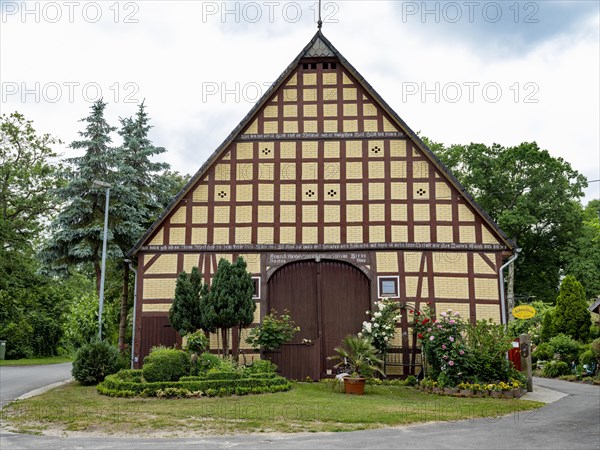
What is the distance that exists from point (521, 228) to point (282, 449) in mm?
35868

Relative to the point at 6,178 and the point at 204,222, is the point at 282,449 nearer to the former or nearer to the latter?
the point at 204,222

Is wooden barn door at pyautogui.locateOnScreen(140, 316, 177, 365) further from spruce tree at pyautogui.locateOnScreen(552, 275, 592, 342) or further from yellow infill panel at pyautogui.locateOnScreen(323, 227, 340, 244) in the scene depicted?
spruce tree at pyautogui.locateOnScreen(552, 275, 592, 342)

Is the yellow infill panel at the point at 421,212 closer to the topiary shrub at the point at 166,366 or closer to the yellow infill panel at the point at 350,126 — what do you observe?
the yellow infill panel at the point at 350,126

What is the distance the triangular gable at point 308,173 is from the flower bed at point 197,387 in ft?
19.3

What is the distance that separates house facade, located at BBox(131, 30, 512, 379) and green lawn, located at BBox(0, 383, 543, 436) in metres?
4.42

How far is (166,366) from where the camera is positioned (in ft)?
51.3

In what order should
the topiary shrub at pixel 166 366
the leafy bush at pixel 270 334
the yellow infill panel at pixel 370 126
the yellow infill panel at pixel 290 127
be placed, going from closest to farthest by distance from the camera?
1. the topiary shrub at pixel 166 366
2. the leafy bush at pixel 270 334
3. the yellow infill panel at pixel 370 126
4. the yellow infill panel at pixel 290 127

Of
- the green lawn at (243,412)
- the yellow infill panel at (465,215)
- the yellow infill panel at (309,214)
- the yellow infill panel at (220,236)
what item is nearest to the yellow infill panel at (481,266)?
the yellow infill panel at (465,215)

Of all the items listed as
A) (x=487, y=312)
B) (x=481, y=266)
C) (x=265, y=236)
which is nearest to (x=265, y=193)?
(x=265, y=236)

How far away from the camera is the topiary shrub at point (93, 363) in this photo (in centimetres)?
1847

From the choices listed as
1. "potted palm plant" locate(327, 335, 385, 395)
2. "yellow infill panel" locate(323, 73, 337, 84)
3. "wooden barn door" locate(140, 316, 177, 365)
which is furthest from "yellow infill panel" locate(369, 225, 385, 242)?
"wooden barn door" locate(140, 316, 177, 365)

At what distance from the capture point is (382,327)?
1859 cm

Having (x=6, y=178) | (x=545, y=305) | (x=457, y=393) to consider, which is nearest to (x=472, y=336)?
(x=457, y=393)

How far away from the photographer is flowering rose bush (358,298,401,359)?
730 inches
